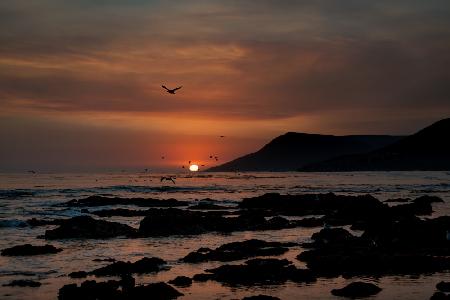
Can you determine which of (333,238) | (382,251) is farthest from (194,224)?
(382,251)

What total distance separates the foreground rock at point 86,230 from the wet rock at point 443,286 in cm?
2322

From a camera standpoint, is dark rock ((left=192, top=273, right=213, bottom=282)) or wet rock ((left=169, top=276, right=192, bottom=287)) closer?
wet rock ((left=169, top=276, right=192, bottom=287))

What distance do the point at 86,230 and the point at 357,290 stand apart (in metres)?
23.3

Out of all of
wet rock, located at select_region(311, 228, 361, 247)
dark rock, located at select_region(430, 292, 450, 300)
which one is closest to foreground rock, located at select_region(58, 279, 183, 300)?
dark rock, located at select_region(430, 292, 450, 300)

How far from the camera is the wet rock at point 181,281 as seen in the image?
909 inches

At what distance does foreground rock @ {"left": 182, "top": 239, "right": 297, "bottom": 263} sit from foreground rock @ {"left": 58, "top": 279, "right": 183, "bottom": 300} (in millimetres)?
7694

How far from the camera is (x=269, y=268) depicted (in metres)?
24.9

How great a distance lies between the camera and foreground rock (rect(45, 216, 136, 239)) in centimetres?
3984

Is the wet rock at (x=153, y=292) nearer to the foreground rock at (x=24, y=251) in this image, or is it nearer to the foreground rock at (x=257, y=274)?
the foreground rock at (x=257, y=274)

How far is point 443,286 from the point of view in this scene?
2184cm

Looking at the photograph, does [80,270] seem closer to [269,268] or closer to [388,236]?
[269,268]

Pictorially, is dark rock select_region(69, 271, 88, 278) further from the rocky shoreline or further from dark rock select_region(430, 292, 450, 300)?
dark rock select_region(430, 292, 450, 300)

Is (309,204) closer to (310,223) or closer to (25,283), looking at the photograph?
(310,223)

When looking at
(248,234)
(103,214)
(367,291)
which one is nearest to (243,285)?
(367,291)
